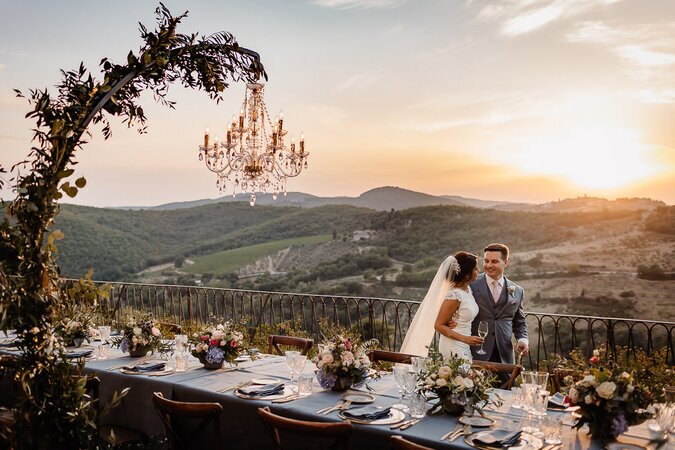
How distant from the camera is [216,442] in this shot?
338 centimetres

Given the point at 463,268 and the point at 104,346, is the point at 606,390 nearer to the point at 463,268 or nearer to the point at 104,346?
the point at 463,268

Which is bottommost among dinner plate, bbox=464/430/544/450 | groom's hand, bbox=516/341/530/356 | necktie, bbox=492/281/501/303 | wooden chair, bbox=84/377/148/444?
wooden chair, bbox=84/377/148/444

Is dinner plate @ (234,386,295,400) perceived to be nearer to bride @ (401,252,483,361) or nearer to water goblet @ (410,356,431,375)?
water goblet @ (410,356,431,375)

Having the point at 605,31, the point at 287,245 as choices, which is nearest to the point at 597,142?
the point at 605,31

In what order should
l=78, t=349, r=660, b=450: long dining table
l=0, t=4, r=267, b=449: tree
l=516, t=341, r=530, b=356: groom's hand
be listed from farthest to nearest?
l=516, t=341, r=530, b=356: groom's hand → l=78, t=349, r=660, b=450: long dining table → l=0, t=4, r=267, b=449: tree

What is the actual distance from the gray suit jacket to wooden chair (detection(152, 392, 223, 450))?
2675 mm

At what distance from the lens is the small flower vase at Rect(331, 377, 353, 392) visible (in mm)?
3783

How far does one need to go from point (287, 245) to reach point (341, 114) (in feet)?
39.3

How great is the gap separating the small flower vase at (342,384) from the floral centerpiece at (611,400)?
144 cm

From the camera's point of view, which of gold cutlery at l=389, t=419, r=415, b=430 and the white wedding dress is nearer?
gold cutlery at l=389, t=419, r=415, b=430

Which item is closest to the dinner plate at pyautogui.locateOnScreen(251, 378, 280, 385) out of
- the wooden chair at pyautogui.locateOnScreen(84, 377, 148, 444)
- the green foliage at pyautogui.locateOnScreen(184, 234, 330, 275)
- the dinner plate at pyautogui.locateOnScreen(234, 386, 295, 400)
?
the dinner plate at pyautogui.locateOnScreen(234, 386, 295, 400)

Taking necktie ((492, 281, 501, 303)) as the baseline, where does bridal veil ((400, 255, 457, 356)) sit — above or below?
below

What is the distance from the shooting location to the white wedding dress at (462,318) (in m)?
5.00

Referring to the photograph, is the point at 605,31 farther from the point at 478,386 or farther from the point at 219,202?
the point at 219,202
